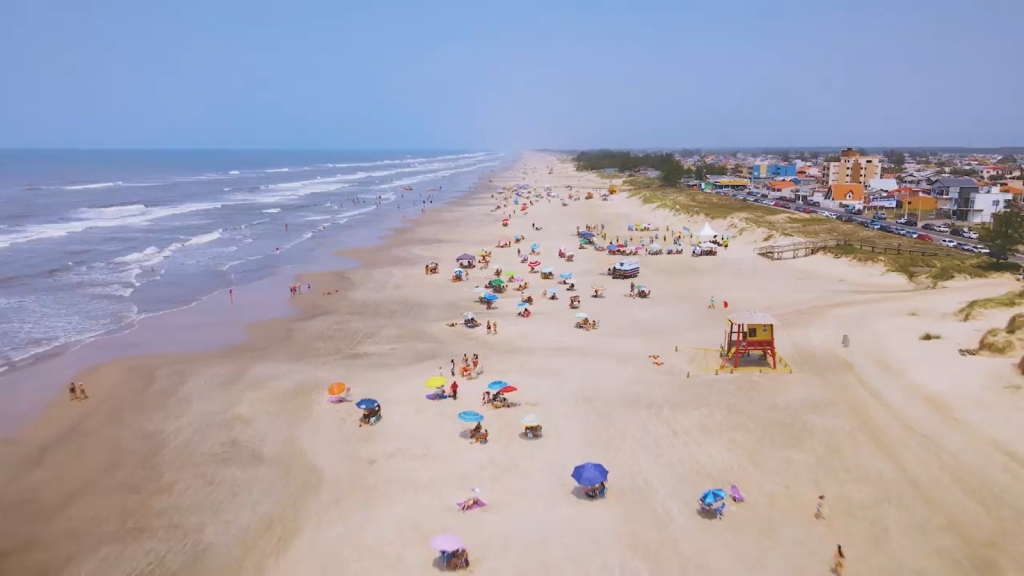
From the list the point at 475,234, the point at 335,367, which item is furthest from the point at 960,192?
the point at 335,367

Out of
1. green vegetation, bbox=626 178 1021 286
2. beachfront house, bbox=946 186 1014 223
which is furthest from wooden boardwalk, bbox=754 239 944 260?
beachfront house, bbox=946 186 1014 223

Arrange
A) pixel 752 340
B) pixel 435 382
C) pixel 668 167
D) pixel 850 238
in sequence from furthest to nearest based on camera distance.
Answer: pixel 668 167 → pixel 850 238 → pixel 752 340 → pixel 435 382

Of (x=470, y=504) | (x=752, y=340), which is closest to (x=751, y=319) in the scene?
(x=752, y=340)

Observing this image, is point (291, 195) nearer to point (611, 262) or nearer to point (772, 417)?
point (611, 262)

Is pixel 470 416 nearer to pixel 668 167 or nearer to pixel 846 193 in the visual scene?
pixel 846 193

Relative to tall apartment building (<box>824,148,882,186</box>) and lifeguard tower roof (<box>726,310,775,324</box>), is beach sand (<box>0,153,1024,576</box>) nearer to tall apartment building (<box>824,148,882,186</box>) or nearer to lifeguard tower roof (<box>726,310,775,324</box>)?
lifeguard tower roof (<box>726,310,775,324</box>)

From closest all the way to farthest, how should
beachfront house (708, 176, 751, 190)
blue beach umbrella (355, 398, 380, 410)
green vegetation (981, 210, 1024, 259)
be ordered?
blue beach umbrella (355, 398, 380, 410) < green vegetation (981, 210, 1024, 259) < beachfront house (708, 176, 751, 190)
